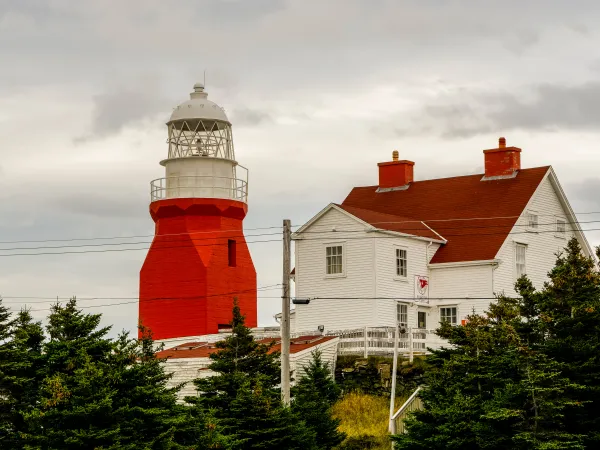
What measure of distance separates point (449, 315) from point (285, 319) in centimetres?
1398

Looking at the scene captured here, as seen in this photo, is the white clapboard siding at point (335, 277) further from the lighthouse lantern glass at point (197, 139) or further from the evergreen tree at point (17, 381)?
the evergreen tree at point (17, 381)

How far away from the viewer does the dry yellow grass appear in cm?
3772

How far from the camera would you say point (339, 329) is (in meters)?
45.6

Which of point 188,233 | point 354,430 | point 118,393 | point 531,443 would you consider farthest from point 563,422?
point 188,233

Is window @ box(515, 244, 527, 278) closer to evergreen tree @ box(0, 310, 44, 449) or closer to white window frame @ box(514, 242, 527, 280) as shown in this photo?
white window frame @ box(514, 242, 527, 280)

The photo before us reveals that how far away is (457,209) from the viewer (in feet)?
166

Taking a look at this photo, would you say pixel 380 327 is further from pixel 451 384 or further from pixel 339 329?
pixel 451 384

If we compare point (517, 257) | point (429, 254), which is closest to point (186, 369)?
point (429, 254)

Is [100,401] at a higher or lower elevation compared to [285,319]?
lower

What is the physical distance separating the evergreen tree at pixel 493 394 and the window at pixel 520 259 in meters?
13.2

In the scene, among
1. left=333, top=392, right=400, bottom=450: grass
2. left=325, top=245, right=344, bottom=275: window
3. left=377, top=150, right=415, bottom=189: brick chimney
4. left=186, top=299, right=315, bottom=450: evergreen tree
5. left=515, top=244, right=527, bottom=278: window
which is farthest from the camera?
left=377, top=150, right=415, bottom=189: brick chimney

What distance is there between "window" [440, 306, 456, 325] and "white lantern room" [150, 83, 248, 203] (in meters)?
9.33

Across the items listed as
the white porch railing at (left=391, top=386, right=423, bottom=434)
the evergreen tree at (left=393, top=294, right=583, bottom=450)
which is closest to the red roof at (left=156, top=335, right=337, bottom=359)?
the white porch railing at (left=391, top=386, right=423, bottom=434)

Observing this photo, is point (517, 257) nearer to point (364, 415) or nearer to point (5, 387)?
point (364, 415)
